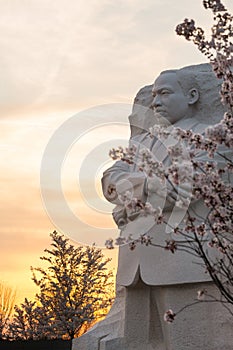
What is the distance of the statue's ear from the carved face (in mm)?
31

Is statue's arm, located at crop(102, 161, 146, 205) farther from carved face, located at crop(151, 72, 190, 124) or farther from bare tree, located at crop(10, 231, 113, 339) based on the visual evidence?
bare tree, located at crop(10, 231, 113, 339)

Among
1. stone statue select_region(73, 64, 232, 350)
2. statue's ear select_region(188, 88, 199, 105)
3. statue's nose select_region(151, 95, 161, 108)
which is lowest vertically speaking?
stone statue select_region(73, 64, 232, 350)

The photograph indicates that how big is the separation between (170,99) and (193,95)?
0.79 ft

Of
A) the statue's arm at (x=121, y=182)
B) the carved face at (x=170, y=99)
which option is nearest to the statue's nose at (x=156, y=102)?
the carved face at (x=170, y=99)

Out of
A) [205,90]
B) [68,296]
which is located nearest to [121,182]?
[205,90]

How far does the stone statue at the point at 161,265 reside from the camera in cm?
648

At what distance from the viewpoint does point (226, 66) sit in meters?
4.42

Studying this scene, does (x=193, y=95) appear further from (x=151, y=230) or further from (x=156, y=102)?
(x=151, y=230)

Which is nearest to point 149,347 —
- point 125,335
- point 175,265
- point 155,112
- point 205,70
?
point 125,335

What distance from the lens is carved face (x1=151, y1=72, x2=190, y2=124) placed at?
722cm

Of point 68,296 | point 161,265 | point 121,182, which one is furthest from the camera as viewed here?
point 68,296

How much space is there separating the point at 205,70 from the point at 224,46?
10.0 ft

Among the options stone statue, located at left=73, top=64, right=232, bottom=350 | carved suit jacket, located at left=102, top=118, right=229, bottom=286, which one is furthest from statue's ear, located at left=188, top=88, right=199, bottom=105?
carved suit jacket, located at left=102, top=118, right=229, bottom=286

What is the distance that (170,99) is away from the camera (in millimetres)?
7215
